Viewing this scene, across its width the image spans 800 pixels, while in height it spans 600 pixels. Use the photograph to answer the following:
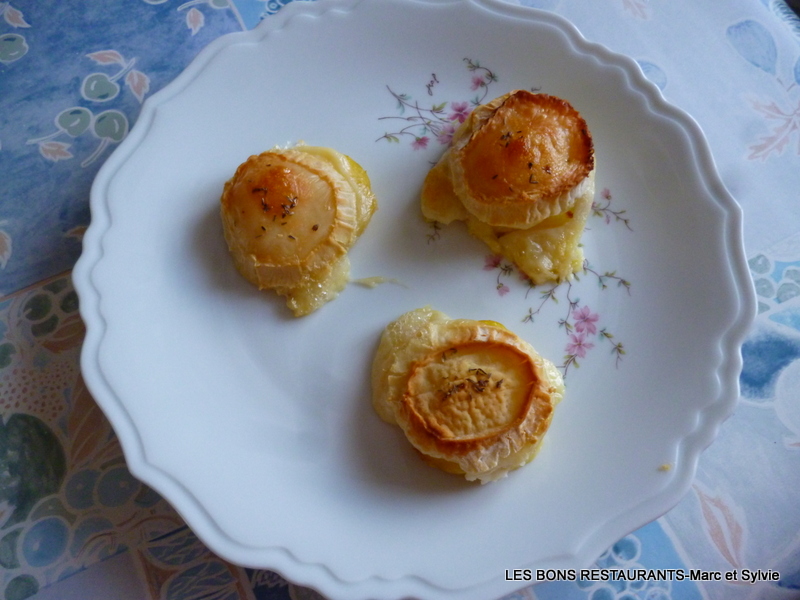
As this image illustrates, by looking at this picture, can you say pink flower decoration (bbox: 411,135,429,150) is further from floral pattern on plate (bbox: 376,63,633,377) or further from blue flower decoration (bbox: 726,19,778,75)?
blue flower decoration (bbox: 726,19,778,75)

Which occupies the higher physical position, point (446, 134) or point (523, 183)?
point (523, 183)

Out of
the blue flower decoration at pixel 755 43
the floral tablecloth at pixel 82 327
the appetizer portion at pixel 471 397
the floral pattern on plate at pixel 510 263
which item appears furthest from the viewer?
the blue flower decoration at pixel 755 43

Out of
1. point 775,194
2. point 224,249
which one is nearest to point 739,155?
point 775,194

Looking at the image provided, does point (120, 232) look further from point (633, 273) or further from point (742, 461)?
point (742, 461)

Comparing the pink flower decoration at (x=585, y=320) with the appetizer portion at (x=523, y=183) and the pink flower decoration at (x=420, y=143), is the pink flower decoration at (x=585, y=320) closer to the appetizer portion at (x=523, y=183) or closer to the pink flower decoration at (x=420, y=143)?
the appetizer portion at (x=523, y=183)

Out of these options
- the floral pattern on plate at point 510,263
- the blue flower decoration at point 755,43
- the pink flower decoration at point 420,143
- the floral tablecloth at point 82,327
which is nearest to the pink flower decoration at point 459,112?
the floral pattern on plate at point 510,263

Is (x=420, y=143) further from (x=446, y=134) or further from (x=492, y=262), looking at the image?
(x=492, y=262)

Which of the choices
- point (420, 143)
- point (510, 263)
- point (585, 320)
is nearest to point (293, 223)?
point (420, 143)
